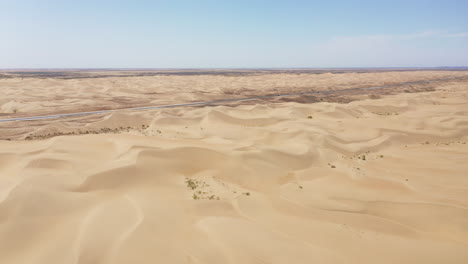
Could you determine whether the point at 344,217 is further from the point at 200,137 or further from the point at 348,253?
the point at 200,137

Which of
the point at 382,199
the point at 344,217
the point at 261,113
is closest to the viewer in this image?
the point at 344,217

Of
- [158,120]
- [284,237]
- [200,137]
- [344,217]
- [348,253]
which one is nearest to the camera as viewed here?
[348,253]

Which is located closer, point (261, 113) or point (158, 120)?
point (158, 120)

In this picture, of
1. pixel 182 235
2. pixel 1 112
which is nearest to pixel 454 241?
pixel 182 235

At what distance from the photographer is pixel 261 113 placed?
18.9 meters

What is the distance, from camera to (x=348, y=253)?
4477 millimetres

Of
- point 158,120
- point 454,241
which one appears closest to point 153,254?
point 454,241

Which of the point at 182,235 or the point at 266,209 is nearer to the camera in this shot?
the point at 182,235

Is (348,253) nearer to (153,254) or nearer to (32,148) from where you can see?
(153,254)

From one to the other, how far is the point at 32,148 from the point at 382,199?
9.31 metres

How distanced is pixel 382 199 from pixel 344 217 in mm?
1387

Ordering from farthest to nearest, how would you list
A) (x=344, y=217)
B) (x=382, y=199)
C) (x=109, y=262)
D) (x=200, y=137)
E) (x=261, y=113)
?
(x=261, y=113) → (x=200, y=137) → (x=382, y=199) → (x=344, y=217) → (x=109, y=262)

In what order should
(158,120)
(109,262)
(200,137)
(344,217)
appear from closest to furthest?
(109,262)
(344,217)
(200,137)
(158,120)

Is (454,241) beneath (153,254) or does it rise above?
beneath
